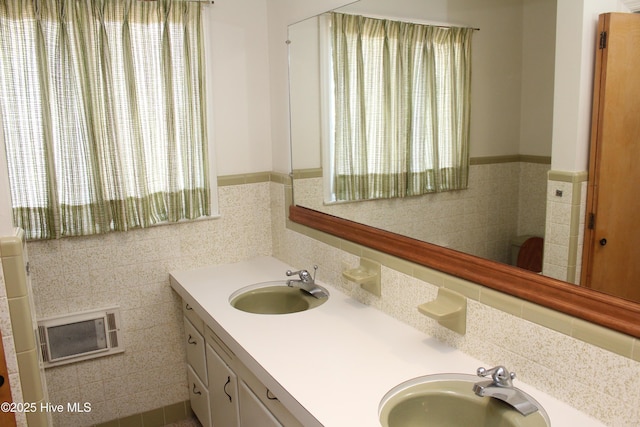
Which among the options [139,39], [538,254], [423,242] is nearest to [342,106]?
[423,242]

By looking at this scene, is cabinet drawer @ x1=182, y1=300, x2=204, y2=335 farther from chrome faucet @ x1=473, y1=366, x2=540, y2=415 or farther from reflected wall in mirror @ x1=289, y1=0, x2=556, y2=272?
chrome faucet @ x1=473, y1=366, x2=540, y2=415

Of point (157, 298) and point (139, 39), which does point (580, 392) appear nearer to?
point (157, 298)

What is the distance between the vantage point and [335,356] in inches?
68.5

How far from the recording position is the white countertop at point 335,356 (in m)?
1.42

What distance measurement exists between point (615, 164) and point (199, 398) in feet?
7.66

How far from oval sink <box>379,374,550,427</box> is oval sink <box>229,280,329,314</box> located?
981mm

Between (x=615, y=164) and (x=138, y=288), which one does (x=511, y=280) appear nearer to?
(x=615, y=164)

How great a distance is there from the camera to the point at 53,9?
2291 millimetres

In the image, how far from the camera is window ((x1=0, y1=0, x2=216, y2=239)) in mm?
2291

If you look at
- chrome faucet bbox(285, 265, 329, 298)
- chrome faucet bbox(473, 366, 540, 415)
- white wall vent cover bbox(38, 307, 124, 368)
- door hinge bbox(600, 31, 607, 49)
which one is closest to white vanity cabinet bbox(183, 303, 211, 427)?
white wall vent cover bbox(38, 307, 124, 368)

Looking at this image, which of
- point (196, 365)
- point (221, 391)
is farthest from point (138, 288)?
point (221, 391)

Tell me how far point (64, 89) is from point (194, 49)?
0.68 meters

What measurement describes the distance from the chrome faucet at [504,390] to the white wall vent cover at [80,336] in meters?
2.01

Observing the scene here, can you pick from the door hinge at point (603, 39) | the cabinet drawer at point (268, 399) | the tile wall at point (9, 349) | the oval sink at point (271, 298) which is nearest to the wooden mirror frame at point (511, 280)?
the oval sink at point (271, 298)
